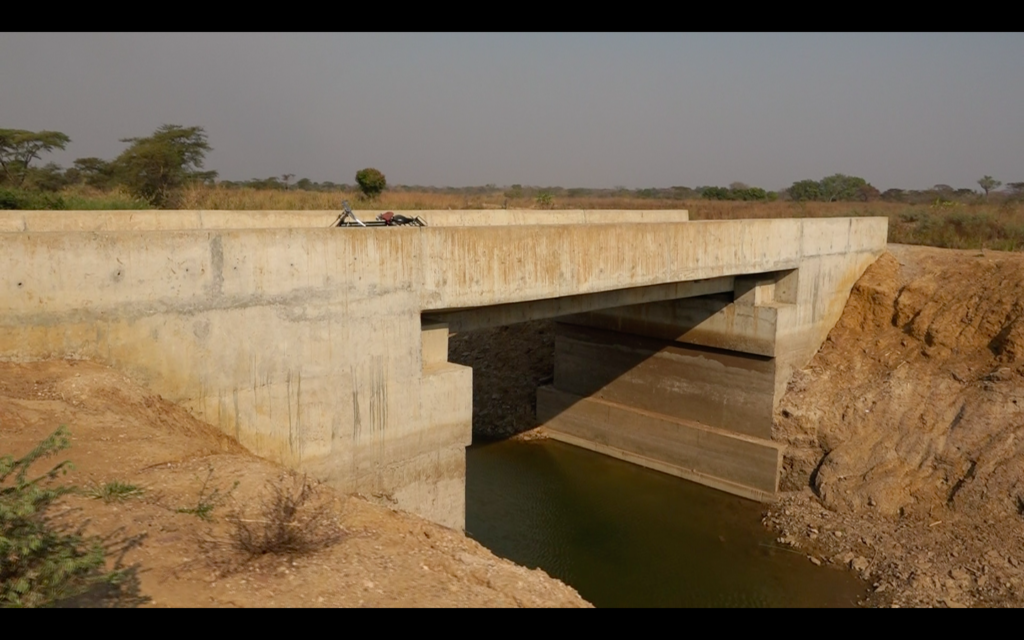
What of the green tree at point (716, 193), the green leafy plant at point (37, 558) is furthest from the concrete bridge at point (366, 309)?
the green tree at point (716, 193)

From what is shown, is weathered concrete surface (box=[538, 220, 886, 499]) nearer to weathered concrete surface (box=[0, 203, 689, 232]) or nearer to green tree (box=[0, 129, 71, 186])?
weathered concrete surface (box=[0, 203, 689, 232])

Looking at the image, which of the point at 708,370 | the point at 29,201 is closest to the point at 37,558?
the point at 708,370

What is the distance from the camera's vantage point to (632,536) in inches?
500

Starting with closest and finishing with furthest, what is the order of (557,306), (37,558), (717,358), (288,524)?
(37,558) < (288,524) < (557,306) < (717,358)

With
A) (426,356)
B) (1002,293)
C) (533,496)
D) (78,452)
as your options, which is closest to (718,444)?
(533,496)

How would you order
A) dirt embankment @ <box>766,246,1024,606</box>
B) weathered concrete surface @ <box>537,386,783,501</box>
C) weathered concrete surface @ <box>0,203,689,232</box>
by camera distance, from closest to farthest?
1. weathered concrete surface @ <box>0,203,689,232</box>
2. dirt embankment @ <box>766,246,1024,606</box>
3. weathered concrete surface @ <box>537,386,783,501</box>

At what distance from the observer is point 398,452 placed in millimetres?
8523

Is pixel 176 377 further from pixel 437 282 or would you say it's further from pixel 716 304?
pixel 716 304

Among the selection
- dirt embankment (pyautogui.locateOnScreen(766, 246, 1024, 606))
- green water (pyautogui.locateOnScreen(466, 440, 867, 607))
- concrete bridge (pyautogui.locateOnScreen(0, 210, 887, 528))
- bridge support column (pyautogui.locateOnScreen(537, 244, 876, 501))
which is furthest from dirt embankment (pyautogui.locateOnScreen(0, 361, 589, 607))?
bridge support column (pyautogui.locateOnScreen(537, 244, 876, 501))

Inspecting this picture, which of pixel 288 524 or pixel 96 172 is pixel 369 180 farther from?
pixel 288 524

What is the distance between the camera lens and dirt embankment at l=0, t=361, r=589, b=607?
450 cm

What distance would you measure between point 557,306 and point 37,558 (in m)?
7.93

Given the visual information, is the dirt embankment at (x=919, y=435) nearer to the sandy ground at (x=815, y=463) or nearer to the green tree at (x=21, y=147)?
the sandy ground at (x=815, y=463)

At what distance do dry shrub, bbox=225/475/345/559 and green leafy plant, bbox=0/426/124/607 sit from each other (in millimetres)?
888
